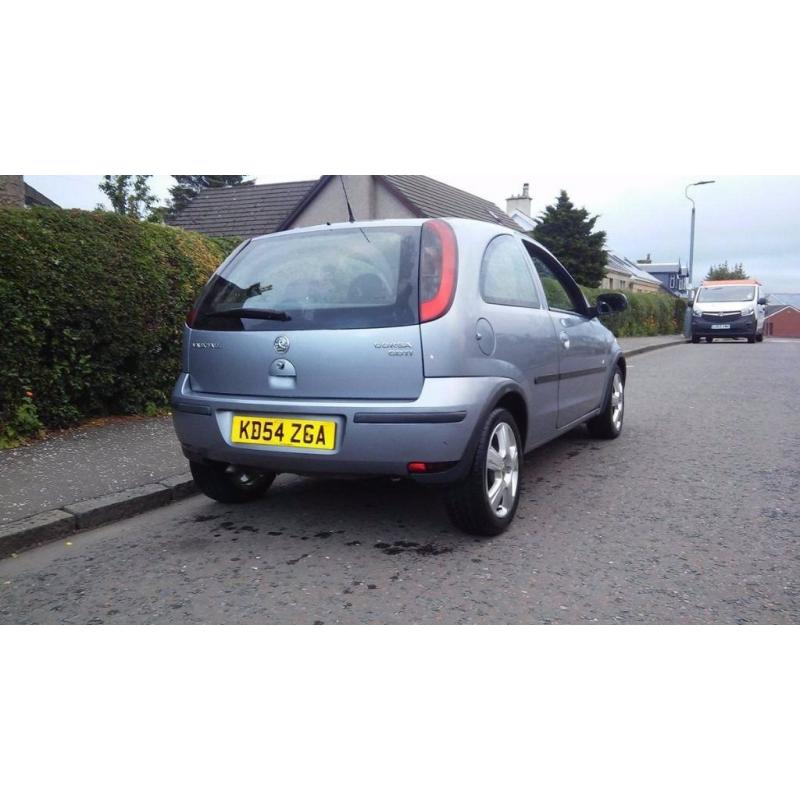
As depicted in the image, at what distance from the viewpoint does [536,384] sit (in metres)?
4.14

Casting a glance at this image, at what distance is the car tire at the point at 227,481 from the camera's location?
4.14m

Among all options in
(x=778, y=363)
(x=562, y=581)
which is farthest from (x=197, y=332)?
(x=778, y=363)

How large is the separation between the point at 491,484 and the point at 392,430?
0.71 metres

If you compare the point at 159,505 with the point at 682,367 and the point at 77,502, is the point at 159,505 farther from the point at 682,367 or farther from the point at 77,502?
the point at 682,367

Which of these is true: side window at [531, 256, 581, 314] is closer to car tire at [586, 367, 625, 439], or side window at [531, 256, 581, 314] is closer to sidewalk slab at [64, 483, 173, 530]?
car tire at [586, 367, 625, 439]

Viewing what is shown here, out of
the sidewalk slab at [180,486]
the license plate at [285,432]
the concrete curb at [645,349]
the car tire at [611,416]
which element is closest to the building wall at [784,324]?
the concrete curb at [645,349]

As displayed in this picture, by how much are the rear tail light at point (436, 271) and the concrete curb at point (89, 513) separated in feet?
7.10

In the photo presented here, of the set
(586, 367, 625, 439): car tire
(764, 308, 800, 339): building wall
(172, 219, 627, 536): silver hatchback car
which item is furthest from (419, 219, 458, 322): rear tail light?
(764, 308, 800, 339): building wall

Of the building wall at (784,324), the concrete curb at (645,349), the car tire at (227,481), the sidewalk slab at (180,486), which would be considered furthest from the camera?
the building wall at (784,324)

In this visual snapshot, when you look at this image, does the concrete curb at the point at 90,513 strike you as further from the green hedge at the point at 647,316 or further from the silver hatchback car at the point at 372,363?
the green hedge at the point at 647,316

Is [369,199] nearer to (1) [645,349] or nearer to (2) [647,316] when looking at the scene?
(1) [645,349]

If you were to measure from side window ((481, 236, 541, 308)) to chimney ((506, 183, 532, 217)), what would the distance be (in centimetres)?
3990

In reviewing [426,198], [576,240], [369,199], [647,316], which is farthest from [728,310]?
[369,199]
